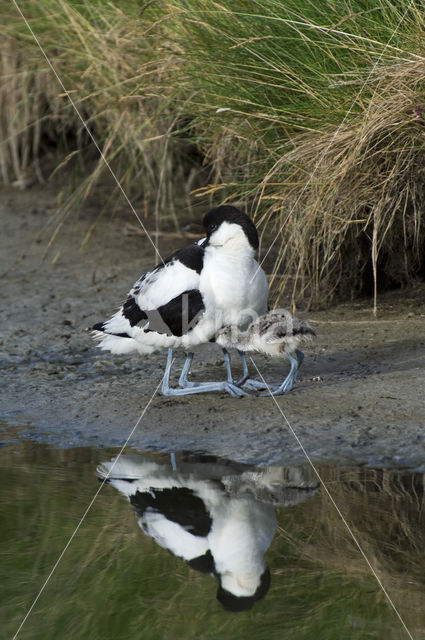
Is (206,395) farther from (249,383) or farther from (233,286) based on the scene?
(233,286)

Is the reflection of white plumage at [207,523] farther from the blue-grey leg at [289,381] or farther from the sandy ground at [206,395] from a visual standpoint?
the blue-grey leg at [289,381]

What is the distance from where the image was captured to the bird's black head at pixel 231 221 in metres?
4.50

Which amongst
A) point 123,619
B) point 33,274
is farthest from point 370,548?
point 33,274

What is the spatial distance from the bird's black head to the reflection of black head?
186 cm

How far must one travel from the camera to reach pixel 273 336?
4465 millimetres

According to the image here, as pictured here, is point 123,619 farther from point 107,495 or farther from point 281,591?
point 107,495

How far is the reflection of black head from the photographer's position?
9.50 feet

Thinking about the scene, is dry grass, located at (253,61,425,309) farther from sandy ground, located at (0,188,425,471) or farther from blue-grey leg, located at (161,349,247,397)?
blue-grey leg, located at (161,349,247,397)

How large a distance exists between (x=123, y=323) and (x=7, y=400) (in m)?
0.66

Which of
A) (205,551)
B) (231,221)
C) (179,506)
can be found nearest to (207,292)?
(231,221)

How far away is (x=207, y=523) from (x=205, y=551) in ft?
0.57

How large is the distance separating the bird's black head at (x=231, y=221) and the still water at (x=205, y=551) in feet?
3.54

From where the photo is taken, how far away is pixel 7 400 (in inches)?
189

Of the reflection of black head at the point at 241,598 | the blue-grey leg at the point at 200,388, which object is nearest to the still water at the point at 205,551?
the reflection of black head at the point at 241,598
